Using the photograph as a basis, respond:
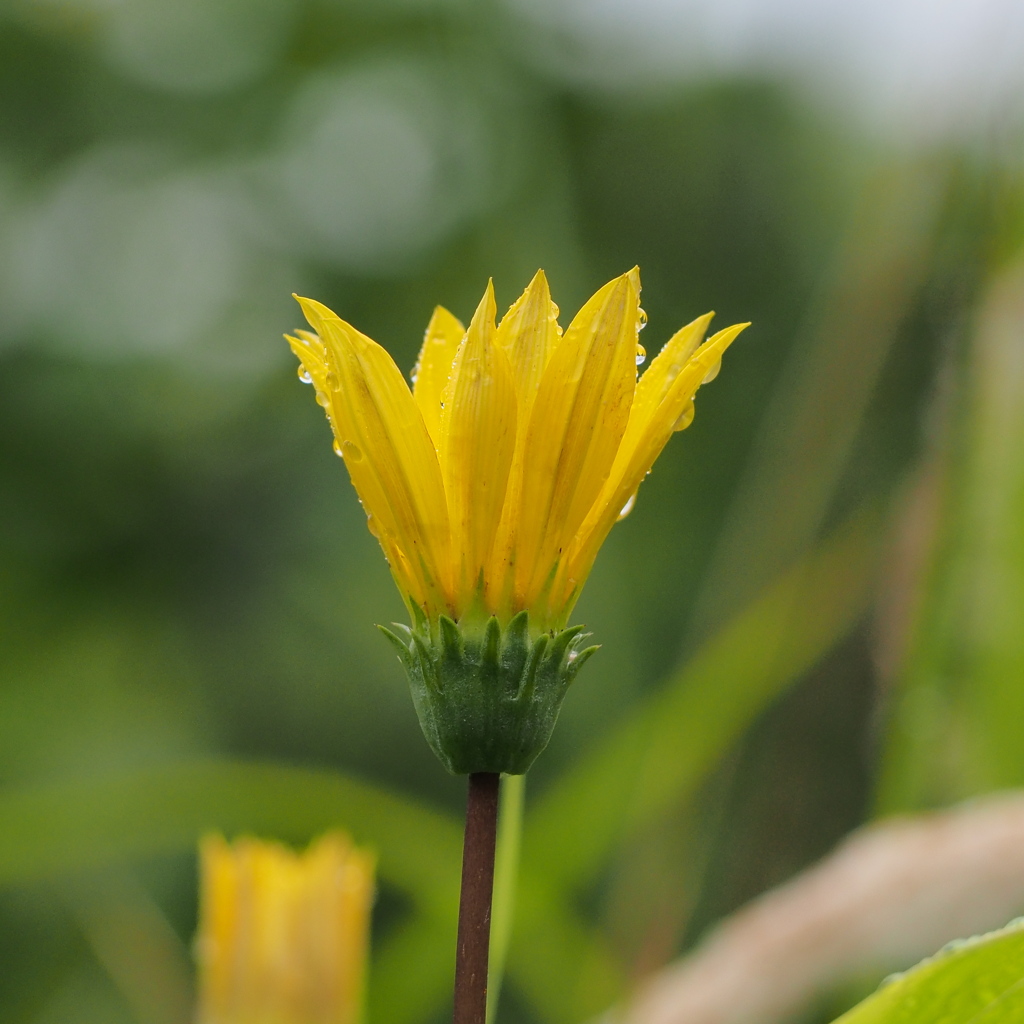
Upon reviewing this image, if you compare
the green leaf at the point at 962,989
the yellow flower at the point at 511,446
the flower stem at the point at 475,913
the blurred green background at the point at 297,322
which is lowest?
the green leaf at the point at 962,989

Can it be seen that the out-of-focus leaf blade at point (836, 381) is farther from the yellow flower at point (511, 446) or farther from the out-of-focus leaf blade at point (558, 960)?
the yellow flower at point (511, 446)

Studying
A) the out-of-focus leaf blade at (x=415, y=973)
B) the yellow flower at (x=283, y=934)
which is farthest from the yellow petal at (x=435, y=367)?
the out-of-focus leaf blade at (x=415, y=973)

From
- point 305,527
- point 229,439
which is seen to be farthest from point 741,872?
point 229,439

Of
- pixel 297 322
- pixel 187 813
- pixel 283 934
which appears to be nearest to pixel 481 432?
pixel 283 934

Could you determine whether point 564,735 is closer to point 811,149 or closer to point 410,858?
point 410,858

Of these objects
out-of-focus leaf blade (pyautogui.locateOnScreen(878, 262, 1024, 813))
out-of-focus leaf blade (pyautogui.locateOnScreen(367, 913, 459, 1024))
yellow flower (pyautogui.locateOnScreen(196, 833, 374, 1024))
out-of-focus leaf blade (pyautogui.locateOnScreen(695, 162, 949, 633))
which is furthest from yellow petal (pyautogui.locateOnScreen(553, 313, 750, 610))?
out-of-focus leaf blade (pyautogui.locateOnScreen(695, 162, 949, 633))

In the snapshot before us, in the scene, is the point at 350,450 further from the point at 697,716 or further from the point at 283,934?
the point at 697,716

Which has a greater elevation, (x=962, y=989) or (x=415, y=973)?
(x=415, y=973)
